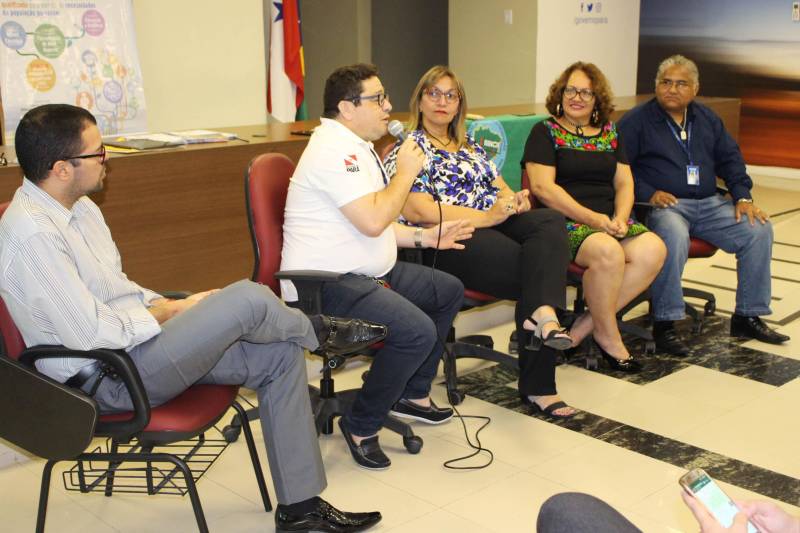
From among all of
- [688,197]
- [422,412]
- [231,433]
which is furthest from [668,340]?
[231,433]

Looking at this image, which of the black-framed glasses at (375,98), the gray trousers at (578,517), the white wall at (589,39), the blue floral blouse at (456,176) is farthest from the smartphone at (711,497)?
the white wall at (589,39)

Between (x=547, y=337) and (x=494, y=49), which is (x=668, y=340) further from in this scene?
(x=494, y=49)

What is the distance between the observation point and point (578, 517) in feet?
4.57

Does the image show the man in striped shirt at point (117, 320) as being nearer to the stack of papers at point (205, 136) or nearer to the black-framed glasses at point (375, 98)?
the black-framed glasses at point (375, 98)

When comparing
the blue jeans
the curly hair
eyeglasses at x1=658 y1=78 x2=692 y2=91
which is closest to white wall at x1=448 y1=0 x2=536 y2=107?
eyeglasses at x1=658 y1=78 x2=692 y2=91

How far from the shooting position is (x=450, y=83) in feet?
11.6

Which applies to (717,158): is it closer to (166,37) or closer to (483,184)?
(483,184)

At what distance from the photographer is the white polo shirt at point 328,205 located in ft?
9.45

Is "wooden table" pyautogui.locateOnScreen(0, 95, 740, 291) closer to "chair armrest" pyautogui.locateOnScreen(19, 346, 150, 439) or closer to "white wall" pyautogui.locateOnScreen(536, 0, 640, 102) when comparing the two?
"chair armrest" pyautogui.locateOnScreen(19, 346, 150, 439)

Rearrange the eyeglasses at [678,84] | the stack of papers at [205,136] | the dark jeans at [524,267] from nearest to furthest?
1. the dark jeans at [524,267]
2. the stack of papers at [205,136]
3. the eyeglasses at [678,84]

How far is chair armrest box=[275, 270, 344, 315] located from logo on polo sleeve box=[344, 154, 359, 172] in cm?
32

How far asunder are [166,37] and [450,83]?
98.9 inches

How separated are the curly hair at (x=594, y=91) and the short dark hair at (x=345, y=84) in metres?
1.22

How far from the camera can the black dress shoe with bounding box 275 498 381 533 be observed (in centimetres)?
250
